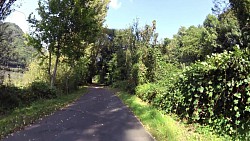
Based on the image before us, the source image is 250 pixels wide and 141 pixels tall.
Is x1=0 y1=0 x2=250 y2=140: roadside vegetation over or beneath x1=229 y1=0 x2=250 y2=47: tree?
beneath

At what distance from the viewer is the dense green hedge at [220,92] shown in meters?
8.05

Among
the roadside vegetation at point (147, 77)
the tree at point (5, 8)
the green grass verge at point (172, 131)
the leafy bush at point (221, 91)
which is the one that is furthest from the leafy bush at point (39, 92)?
the leafy bush at point (221, 91)

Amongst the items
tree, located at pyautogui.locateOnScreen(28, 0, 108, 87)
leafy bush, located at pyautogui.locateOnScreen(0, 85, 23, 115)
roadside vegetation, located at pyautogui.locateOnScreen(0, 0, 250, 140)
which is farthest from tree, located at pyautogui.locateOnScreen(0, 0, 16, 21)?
tree, located at pyautogui.locateOnScreen(28, 0, 108, 87)

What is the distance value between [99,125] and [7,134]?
325cm

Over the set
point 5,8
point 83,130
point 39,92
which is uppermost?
point 5,8

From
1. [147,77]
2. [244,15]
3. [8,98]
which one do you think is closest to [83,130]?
[8,98]

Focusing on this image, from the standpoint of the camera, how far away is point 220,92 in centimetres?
875

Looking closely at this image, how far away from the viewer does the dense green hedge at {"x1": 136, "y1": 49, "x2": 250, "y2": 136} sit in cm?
805

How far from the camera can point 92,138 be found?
822 cm

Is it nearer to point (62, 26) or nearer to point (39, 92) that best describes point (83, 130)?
point (39, 92)

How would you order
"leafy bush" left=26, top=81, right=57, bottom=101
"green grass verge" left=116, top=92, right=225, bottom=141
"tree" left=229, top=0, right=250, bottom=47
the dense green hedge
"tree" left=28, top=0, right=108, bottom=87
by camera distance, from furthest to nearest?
"tree" left=229, top=0, right=250, bottom=47, "tree" left=28, top=0, right=108, bottom=87, "leafy bush" left=26, top=81, right=57, bottom=101, the dense green hedge, "green grass verge" left=116, top=92, right=225, bottom=141

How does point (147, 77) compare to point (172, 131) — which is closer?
point (172, 131)

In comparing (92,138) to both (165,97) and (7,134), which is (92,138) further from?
(165,97)

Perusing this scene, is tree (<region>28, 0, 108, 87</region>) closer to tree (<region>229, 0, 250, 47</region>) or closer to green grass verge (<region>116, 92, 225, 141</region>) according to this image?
green grass verge (<region>116, 92, 225, 141</region>)
